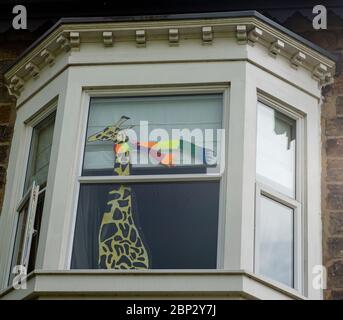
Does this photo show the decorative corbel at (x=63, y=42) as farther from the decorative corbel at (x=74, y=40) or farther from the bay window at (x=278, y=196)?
the bay window at (x=278, y=196)

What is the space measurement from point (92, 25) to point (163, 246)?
2278 millimetres

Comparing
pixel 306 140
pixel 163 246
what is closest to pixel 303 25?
pixel 306 140

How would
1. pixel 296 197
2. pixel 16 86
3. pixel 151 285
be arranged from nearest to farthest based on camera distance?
1. pixel 151 285
2. pixel 296 197
3. pixel 16 86

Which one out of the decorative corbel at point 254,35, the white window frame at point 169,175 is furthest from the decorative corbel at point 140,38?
the decorative corbel at point 254,35

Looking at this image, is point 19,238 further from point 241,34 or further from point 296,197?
point 241,34

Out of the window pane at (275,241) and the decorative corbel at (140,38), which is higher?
the decorative corbel at (140,38)

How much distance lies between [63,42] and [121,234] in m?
2.06

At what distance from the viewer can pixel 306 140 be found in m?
8.85

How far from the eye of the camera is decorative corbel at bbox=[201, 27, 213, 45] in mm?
8867

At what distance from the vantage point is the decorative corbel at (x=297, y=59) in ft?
29.7

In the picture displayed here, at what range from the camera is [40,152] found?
9.20 metres

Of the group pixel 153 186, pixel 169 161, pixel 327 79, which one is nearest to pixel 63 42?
pixel 169 161

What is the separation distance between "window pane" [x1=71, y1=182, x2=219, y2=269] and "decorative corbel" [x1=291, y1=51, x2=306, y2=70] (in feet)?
5.16

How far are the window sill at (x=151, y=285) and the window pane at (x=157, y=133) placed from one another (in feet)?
3.76
